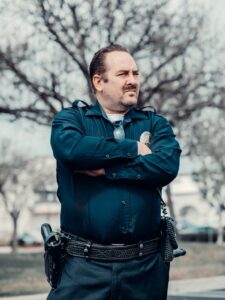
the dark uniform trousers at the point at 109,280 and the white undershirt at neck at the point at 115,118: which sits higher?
the white undershirt at neck at the point at 115,118

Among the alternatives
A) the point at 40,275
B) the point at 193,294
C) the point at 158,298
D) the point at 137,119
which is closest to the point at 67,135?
the point at 137,119

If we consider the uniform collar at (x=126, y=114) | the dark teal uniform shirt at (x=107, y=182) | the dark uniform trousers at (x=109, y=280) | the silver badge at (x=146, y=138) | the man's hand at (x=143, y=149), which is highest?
the uniform collar at (x=126, y=114)

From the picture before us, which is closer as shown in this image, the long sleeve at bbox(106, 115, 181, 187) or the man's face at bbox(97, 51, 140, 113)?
the long sleeve at bbox(106, 115, 181, 187)

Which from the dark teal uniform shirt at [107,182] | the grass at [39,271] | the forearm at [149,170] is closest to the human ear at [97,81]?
the dark teal uniform shirt at [107,182]

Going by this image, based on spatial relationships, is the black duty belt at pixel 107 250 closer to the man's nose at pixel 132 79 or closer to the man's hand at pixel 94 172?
the man's hand at pixel 94 172

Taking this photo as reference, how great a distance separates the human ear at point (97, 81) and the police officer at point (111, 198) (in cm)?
4

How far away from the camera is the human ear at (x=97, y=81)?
3.78 m

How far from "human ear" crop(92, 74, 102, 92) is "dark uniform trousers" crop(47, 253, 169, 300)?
0.84 metres

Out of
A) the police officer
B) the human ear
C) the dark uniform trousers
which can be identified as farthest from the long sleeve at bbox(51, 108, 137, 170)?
the dark uniform trousers

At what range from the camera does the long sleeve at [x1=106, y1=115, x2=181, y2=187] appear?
140 inches

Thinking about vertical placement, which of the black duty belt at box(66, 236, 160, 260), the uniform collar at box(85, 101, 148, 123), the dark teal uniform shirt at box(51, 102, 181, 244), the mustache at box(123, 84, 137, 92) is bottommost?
the black duty belt at box(66, 236, 160, 260)

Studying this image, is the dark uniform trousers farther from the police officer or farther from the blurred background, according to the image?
the blurred background

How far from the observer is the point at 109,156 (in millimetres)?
3582

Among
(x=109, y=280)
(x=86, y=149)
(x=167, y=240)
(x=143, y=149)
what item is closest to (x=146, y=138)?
(x=143, y=149)
